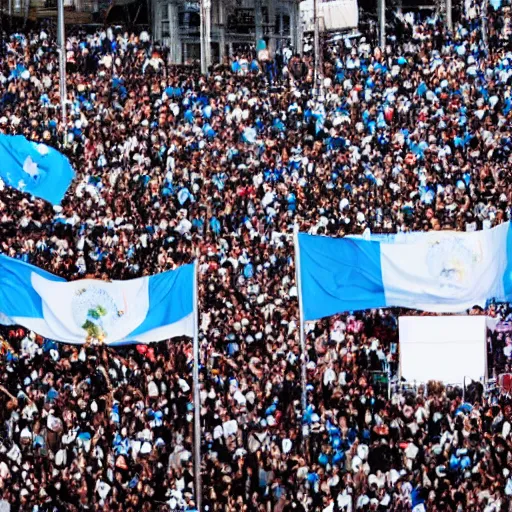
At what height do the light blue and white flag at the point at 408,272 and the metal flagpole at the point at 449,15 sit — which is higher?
the metal flagpole at the point at 449,15

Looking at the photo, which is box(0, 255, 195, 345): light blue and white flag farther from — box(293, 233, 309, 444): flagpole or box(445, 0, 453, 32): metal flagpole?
box(445, 0, 453, 32): metal flagpole

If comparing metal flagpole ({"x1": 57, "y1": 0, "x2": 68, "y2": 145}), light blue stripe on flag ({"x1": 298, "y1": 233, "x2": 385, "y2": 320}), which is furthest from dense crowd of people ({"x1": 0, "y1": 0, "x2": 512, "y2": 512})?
light blue stripe on flag ({"x1": 298, "y1": 233, "x2": 385, "y2": 320})

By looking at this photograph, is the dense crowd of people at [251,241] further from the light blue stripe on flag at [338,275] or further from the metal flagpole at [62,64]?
the light blue stripe on flag at [338,275]

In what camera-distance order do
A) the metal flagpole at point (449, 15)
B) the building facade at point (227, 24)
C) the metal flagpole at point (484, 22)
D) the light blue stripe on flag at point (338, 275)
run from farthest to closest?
1. the building facade at point (227, 24)
2. the metal flagpole at point (449, 15)
3. the metal flagpole at point (484, 22)
4. the light blue stripe on flag at point (338, 275)

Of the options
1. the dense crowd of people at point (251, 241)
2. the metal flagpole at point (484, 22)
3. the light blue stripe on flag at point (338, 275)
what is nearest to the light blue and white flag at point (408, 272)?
the light blue stripe on flag at point (338, 275)

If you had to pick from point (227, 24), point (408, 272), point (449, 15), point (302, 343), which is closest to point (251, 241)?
point (302, 343)

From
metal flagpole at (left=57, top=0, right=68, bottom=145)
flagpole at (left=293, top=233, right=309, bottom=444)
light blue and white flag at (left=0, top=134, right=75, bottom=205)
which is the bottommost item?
flagpole at (left=293, top=233, right=309, bottom=444)

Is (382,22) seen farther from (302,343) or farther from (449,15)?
(302,343)
